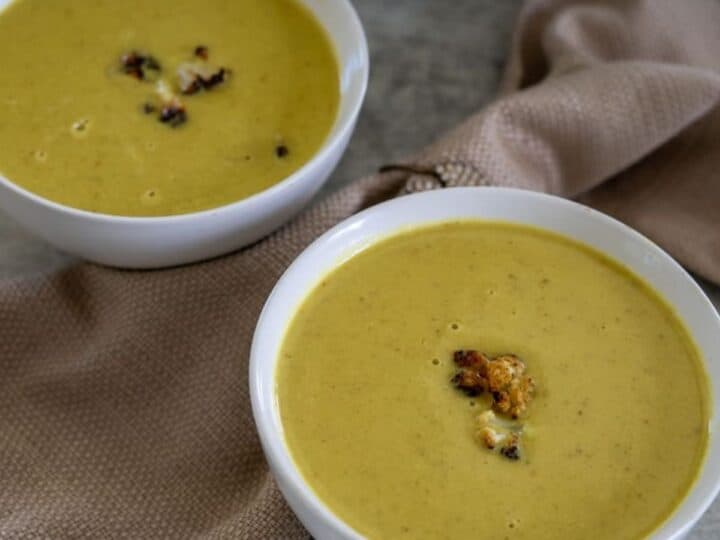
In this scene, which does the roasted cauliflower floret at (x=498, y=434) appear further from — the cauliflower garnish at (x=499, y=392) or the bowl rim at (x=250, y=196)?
the bowl rim at (x=250, y=196)

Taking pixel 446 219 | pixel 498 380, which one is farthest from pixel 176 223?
pixel 498 380

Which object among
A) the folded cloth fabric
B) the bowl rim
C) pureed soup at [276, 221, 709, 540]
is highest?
the bowl rim

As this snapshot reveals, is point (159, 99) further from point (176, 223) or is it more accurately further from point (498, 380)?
point (498, 380)

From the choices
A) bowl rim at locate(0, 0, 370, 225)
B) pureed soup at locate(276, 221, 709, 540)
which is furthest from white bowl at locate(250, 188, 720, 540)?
bowl rim at locate(0, 0, 370, 225)

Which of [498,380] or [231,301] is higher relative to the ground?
[498,380]

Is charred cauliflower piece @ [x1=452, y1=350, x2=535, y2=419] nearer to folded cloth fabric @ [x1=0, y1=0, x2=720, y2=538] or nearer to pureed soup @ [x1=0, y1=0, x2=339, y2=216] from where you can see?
folded cloth fabric @ [x1=0, y1=0, x2=720, y2=538]

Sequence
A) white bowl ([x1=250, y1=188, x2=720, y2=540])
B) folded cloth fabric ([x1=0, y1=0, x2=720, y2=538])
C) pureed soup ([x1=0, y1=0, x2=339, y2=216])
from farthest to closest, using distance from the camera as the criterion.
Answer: pureed soup ([x1=0, y1=0, x2=339, y2=216])
folded cloth fabric ([x1=0, y1=0, x2=720, y2=538])
white bowl ([x1=250, y1=188, x2=720, y2=540])
